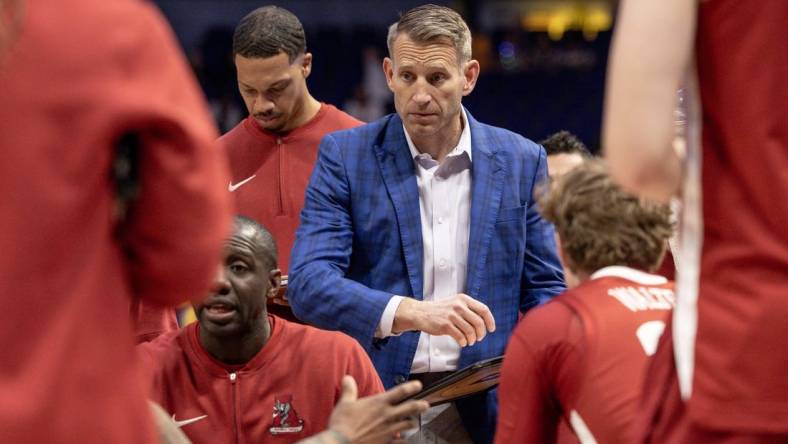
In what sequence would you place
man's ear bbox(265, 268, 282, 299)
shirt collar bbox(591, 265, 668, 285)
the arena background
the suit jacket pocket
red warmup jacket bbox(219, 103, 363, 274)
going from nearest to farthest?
shirt collar bbox(591, 265, 668, 285), man's ear bbox(265, 268, 282, 299), the suit jacket pocket, red warmup jacket bbox(219, 103, 363, 274), the arena background

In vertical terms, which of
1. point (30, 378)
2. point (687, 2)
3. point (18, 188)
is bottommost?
point (30, 378)

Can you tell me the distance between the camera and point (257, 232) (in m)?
3.88

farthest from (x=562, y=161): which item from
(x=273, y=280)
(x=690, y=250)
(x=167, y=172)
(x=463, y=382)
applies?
(x=167, y=172)

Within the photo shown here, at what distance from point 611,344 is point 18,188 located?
1384 mm

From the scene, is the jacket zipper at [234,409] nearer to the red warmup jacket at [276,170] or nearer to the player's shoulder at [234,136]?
the red warmup jacket at [276,170]

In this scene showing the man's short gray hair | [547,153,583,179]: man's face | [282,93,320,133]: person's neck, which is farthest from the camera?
[547,153,583,179]: man's face

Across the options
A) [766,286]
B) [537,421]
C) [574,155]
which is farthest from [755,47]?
[574,155]

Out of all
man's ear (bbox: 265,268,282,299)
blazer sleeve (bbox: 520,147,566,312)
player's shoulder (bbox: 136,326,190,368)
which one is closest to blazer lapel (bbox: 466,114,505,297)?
blazer sleeve (bbox: 520,147,566,312)

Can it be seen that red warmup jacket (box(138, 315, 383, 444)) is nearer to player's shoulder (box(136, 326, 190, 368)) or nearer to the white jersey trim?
player's shoulder (box(136, 326, 190, 368))

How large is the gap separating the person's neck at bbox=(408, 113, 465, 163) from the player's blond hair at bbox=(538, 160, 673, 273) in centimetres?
139

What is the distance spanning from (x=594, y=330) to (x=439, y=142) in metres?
1.66

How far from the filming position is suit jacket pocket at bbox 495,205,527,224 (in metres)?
4.05

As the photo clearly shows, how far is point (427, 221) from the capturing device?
4070 millimetres

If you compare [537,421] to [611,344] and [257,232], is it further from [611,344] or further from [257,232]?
[257,232]
